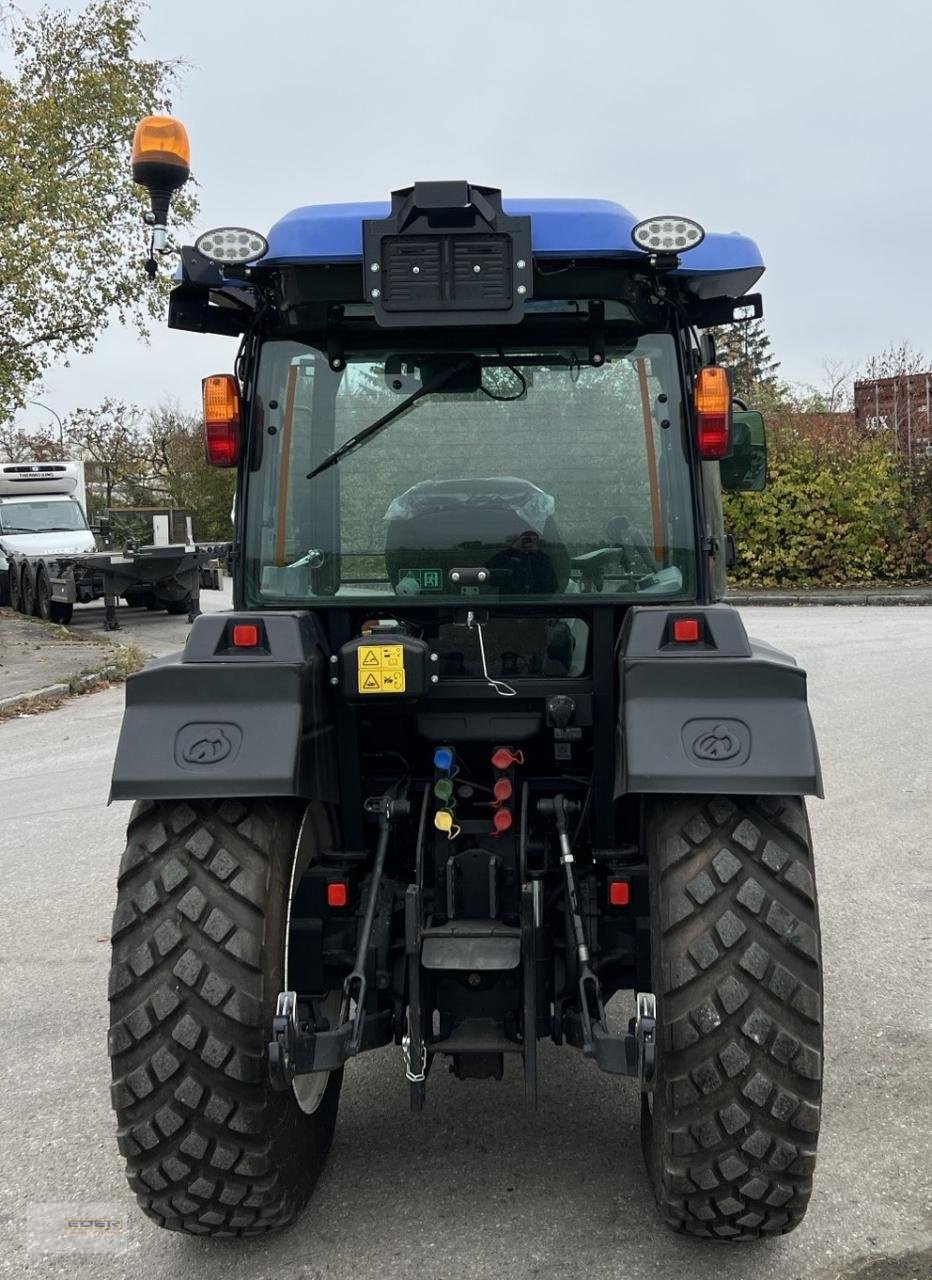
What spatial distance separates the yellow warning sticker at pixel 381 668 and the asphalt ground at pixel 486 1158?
1.32 metres

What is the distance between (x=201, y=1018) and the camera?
8.89 feet

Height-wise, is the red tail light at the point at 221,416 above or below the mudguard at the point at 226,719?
above

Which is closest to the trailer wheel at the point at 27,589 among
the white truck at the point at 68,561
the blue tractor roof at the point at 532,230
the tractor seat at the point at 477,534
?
the white truck at the point at 68,561

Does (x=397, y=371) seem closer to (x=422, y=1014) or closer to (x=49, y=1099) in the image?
(x=422, y=1014)

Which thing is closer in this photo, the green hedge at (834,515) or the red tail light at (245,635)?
the red tail light at (245,635)

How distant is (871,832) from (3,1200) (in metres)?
4.86

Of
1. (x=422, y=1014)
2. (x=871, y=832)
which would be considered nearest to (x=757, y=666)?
(x=422, y=1014)

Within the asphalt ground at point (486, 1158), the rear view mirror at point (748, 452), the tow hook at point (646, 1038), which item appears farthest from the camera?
the rear view mirror at point (748, 452)

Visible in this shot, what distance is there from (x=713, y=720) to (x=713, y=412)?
887 millimetres

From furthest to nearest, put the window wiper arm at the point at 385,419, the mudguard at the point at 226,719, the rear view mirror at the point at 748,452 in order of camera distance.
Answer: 1. the rear view mirror at the point at 748,452
2. the window wiper arm at the point at 385,419
3. the mudguard at the point at 226,719

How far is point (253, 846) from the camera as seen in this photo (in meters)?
2.86

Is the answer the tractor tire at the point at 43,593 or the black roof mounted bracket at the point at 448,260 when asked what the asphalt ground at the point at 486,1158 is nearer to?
the black roof mounted bracket at the point at 448,260

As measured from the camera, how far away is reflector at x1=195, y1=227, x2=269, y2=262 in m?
2.92

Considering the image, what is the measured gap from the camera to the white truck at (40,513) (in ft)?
72.2
